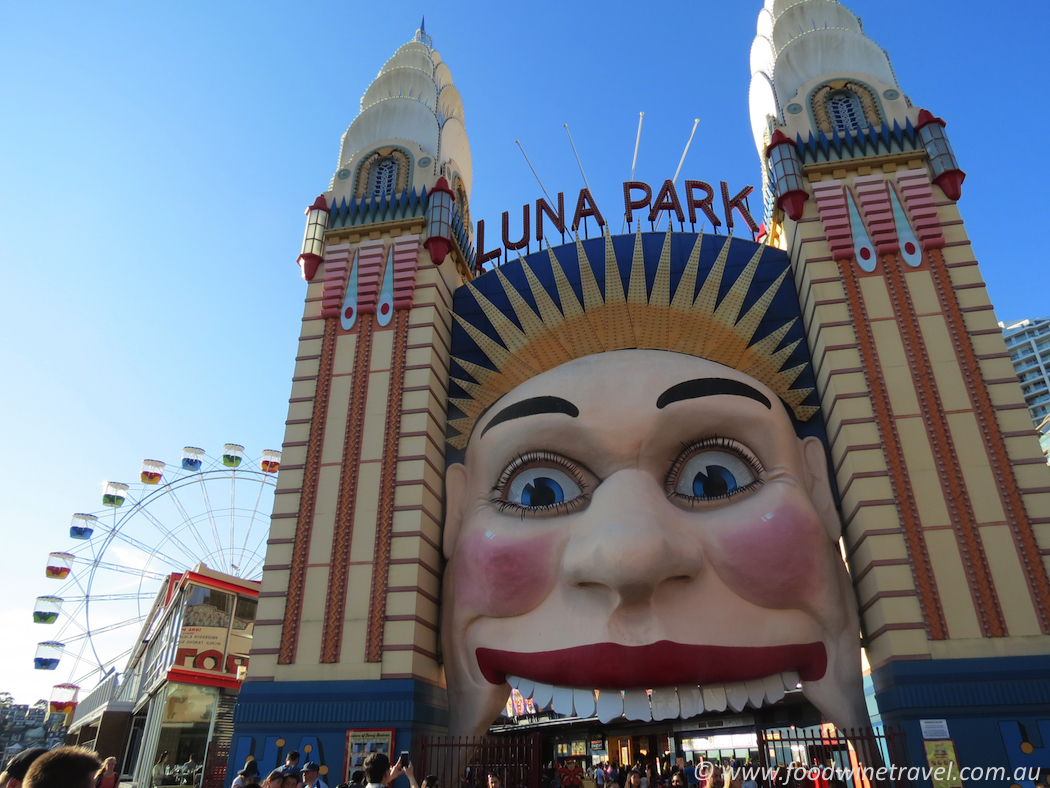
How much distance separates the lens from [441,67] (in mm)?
18125

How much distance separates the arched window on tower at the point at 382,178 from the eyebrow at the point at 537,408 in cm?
620

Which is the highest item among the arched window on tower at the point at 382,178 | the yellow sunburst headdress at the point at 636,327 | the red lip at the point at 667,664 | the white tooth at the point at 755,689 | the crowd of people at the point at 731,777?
the arched window on tower at the point at 382,178

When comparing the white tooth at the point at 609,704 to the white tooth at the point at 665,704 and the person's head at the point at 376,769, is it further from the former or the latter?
the person's head at the point at 376,769

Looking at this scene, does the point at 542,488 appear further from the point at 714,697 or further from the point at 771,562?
the point at 714,697

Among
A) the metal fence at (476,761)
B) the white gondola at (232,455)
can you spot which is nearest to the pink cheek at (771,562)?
the metal fence at (476,761)

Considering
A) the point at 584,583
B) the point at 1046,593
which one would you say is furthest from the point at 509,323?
the point at 1046,593

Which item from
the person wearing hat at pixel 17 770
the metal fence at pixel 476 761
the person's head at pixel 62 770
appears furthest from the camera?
the metal fence at pixel 476 761

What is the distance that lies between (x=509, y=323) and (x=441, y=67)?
9684 mm

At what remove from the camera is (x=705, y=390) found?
9992 millimetres

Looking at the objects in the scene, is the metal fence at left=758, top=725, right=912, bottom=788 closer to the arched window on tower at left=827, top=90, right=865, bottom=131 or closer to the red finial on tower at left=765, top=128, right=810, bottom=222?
the red finial on tower at left=765, top=128, right=810, bottom=222

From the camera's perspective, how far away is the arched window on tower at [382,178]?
14.5 metres

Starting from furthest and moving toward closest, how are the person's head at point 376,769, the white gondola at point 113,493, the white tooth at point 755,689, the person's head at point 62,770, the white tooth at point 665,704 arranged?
1. the white gondola at point 113,493
2. the white tooth at point 755,689
3. the white tooth at point 665,704
4. the person's head at point 376,769
5. the person's head at point 62,770

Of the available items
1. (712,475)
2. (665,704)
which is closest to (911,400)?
(712,475)

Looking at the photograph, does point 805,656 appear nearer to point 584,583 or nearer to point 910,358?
point 584,583
